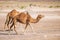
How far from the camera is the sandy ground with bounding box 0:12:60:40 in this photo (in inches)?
113

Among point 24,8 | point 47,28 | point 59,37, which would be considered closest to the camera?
point 59,37

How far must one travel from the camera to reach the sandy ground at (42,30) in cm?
288

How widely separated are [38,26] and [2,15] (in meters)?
0.52

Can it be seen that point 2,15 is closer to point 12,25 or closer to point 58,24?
point 12,25

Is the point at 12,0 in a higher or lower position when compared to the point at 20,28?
higher

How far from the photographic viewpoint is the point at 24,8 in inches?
133

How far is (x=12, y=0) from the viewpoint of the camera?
3469mm

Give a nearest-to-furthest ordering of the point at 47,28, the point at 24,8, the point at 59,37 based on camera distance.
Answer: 1. the point at 59,37
2. the point at 47,28
3. the point at 24,8

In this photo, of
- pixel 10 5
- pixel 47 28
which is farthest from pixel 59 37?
pixel 10 5

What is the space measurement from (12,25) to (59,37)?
550 mm

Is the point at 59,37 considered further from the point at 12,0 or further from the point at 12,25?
the point at 12,0

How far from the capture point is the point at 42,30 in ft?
10.1

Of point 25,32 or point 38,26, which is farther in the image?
point 38,26

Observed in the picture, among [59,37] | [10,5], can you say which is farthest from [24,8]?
[59,37]
